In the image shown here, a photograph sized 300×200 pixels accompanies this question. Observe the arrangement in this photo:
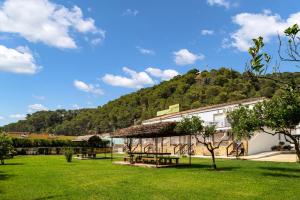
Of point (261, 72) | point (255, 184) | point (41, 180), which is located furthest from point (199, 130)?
point (261, 72)

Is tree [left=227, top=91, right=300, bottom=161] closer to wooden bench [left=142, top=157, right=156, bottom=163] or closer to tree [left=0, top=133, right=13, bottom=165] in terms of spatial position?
wooden bench [left=142, top=157, right=156, bottom=163]

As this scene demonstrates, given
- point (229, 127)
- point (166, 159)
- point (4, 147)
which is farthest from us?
point (229, 127)

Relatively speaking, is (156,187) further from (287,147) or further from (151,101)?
(151,101)

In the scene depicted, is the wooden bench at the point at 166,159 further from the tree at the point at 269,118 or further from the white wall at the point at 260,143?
the white wall at the point at 260,143

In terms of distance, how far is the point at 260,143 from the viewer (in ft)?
111

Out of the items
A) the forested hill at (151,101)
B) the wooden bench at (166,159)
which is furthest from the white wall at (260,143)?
the forested hill at (151,101)

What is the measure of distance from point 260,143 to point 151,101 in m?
59.0

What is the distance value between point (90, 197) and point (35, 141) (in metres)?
38.1

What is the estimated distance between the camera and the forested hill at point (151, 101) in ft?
219

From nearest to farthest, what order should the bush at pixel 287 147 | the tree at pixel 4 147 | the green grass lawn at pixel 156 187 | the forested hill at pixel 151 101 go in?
the green grass lawn at pixel 156 187
the tree at pixel 4 147
the bush at pixel 287 147
the forested hill at pixel 151 101

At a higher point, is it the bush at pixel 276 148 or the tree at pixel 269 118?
the tree at pixel 269 118

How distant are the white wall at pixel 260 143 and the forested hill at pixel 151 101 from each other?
1763 centimetres

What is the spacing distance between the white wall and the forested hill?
17631 mm

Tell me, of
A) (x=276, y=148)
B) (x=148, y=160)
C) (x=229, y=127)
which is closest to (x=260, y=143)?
(x=276, y=148)
